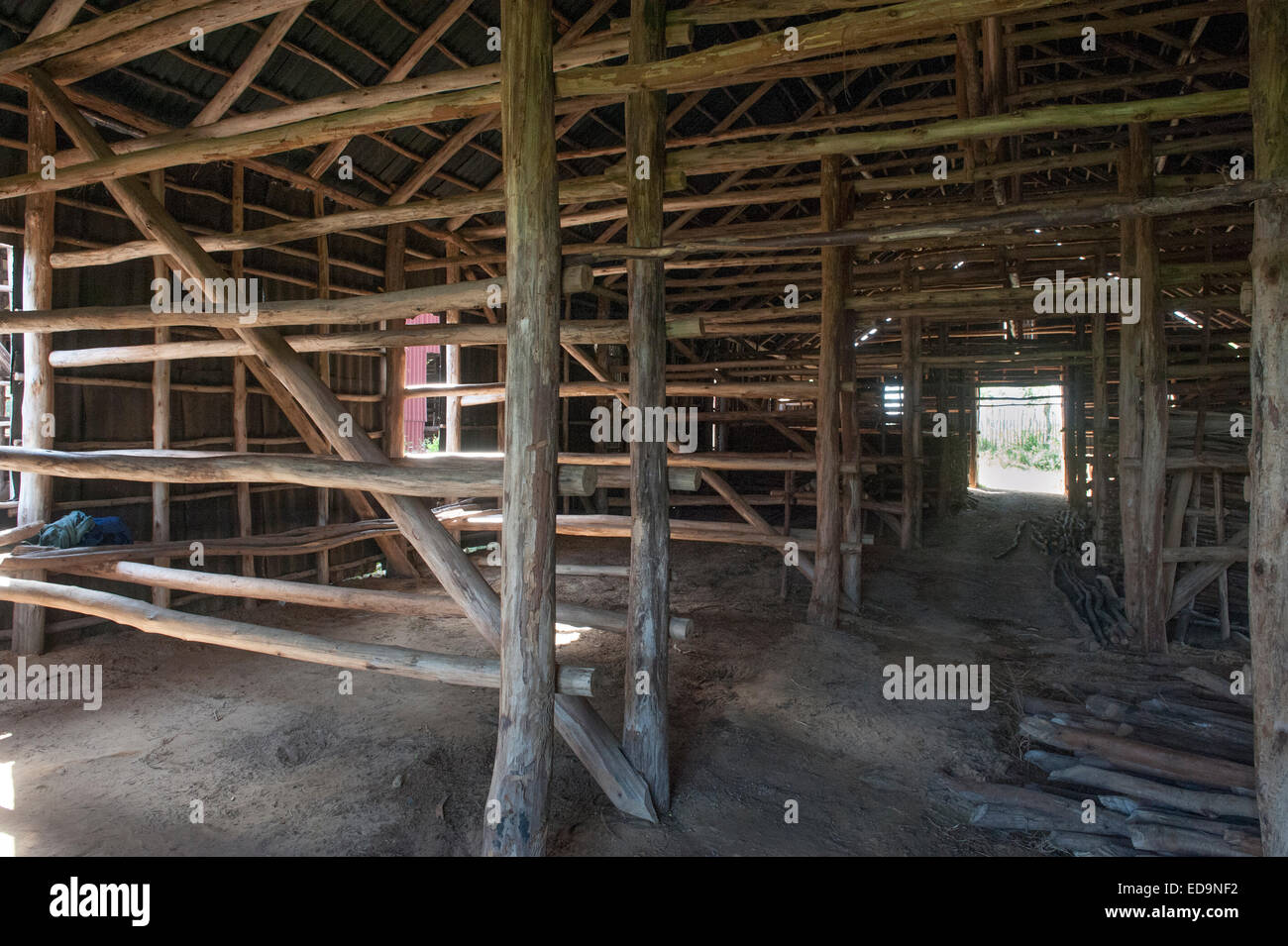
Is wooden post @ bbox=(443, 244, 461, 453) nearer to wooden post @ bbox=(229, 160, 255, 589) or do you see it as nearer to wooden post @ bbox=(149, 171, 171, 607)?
wooden post @ bbox=(229, 160, 255, 589)

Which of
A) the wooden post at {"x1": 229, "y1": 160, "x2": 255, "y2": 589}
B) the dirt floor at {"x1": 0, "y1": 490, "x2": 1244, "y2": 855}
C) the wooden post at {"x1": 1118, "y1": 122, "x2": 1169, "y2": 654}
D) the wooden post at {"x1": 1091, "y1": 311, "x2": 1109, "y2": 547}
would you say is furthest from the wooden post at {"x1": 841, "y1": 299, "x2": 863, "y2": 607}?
the wooden post at {"x1": 229, "y1": 160, "x2": 255, "y2": 589}

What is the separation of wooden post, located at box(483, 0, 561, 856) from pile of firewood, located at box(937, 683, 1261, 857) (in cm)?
284

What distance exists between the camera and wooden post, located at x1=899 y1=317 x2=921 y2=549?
12414 millimetres

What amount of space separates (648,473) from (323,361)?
22.3 ft

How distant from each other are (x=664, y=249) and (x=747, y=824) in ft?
11.6

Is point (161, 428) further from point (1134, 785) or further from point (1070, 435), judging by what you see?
point (1070, 435)

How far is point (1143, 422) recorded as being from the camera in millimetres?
7301

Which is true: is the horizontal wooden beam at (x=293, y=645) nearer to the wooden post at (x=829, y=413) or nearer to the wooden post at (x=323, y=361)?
the wooden post at (x=323, y=361)

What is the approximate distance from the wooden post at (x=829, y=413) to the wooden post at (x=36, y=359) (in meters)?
7.50

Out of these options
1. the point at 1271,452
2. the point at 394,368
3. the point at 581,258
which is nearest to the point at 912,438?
the point at 394,368
